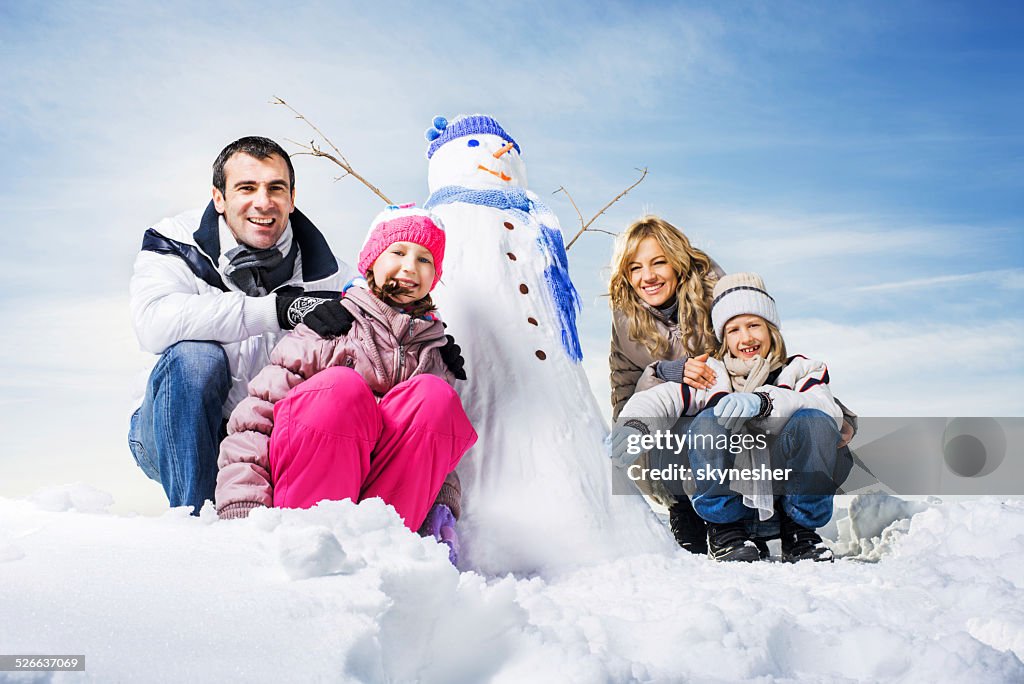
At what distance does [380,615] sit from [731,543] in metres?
1.96

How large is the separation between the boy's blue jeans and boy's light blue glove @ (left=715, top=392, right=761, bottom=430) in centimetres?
4

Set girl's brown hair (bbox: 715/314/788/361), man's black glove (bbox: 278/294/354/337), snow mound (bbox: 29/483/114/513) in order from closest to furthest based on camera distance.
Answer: snow mound (bbox: 29/483/114/513) < man's black glove (bbox: 278/294/354/337) < girl's brown hair (bbox: 715/314/788/361)

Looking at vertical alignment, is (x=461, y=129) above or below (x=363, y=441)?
above

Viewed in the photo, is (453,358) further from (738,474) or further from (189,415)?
(738,474)

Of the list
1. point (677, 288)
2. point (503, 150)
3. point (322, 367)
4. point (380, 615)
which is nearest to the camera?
point (380, 615)

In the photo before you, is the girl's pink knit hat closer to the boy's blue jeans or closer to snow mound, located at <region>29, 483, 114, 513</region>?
snow mound, located at <region>29, 483, 114, 513</region>

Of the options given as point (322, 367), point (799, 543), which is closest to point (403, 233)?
point (322, 367)

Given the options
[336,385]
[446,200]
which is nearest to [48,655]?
[336,385]

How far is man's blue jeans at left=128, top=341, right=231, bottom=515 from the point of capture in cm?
240

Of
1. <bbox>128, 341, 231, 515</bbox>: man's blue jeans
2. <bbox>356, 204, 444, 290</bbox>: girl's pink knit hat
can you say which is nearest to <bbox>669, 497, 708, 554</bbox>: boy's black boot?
<bbox>356, 204, 444, 290</bbox>: girl's pink knit hat

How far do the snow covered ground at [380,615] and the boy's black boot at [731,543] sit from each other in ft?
2.07

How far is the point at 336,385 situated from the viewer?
6.97 ft

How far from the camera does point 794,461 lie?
296 centimetres

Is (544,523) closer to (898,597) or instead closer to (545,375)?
(545,375)
